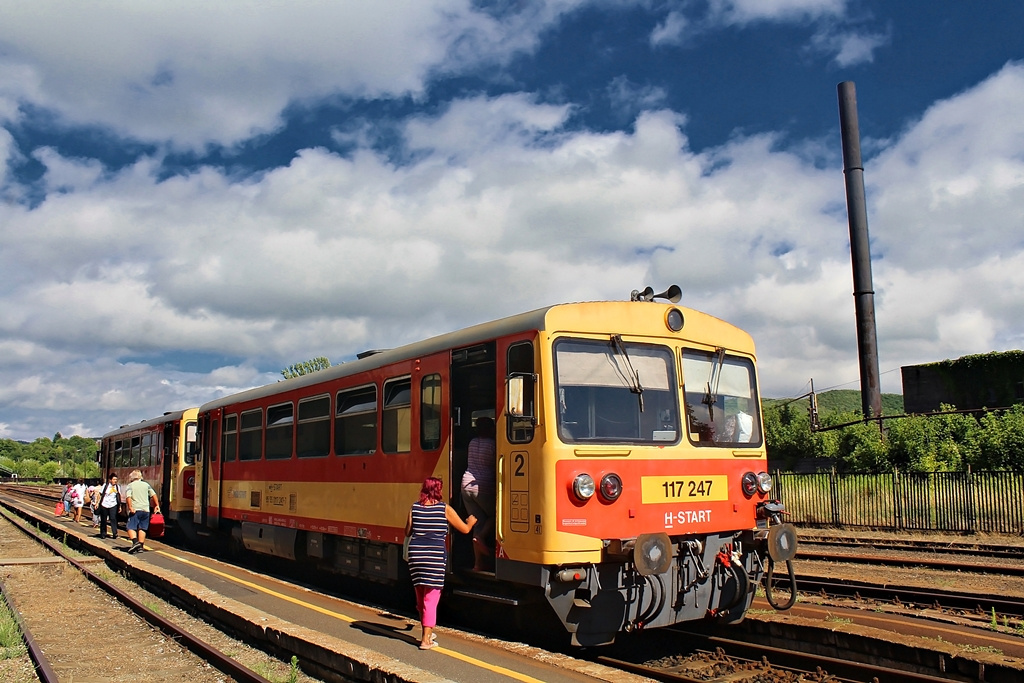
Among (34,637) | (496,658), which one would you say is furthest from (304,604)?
(496,658)

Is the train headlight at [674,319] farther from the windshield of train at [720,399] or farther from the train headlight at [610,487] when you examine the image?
the train headlight at [610,487]

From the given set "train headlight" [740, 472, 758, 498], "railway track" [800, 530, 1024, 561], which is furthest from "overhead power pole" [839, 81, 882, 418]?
"train headlight" [740, 472, 758, 498]

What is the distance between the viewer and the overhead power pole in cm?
3331

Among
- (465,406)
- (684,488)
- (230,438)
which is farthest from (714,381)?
(230,438)

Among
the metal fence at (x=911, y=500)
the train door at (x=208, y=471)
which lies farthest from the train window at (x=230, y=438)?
the metal fence at (x=911, y=500)

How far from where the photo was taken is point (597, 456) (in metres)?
7.23

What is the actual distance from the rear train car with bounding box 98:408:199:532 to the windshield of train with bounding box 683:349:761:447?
1243 cm

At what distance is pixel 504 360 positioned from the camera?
787 cm

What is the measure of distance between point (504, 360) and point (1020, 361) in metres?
41.1

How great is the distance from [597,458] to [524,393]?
826 mm

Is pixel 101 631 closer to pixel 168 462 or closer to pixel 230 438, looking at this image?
pixel 230 438

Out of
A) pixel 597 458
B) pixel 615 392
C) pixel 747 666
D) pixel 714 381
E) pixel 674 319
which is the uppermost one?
pixel 674 319

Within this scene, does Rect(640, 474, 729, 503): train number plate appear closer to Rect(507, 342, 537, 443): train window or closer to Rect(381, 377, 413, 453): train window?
Rect(507, 342, 537, 443): train window

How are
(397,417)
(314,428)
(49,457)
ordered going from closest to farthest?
(397,417)
(314,428)
(49,457)
